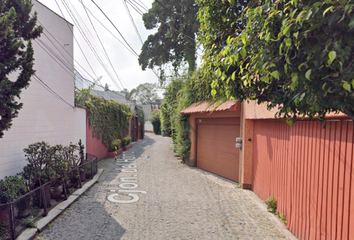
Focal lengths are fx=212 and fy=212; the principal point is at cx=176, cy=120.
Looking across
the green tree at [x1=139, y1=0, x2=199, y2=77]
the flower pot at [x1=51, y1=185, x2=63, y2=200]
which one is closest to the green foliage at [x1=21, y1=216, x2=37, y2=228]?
the flower pot at [x1=51, y1=185, x2=63, y2=200]

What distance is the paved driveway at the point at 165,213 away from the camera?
3.80 meters

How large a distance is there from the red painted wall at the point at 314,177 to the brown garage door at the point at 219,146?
229 cm

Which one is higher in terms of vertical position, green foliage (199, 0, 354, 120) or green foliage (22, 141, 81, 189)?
green foliage (199, 0, 354, 120)

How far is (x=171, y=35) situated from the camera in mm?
12117

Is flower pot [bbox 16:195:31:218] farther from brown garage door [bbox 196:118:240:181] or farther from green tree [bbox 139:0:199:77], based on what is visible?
Answer: green tree [bbox 139:0:199:77]

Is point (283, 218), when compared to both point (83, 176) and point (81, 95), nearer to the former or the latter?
point (83, 176)

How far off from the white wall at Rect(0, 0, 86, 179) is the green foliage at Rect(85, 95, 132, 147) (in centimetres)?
187

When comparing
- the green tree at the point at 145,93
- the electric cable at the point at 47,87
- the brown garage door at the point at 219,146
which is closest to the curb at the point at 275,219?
the brown garage door at the point at 219,146

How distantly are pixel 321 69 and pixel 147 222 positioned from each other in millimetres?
3968

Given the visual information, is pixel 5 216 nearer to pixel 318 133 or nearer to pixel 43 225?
pixel 43 225

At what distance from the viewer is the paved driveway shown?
12.5ft

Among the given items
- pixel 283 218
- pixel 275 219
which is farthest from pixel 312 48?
pixel 275 219

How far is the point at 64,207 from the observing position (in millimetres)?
4742

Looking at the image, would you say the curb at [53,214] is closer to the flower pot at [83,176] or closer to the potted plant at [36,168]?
the flower pot at [83,176]
